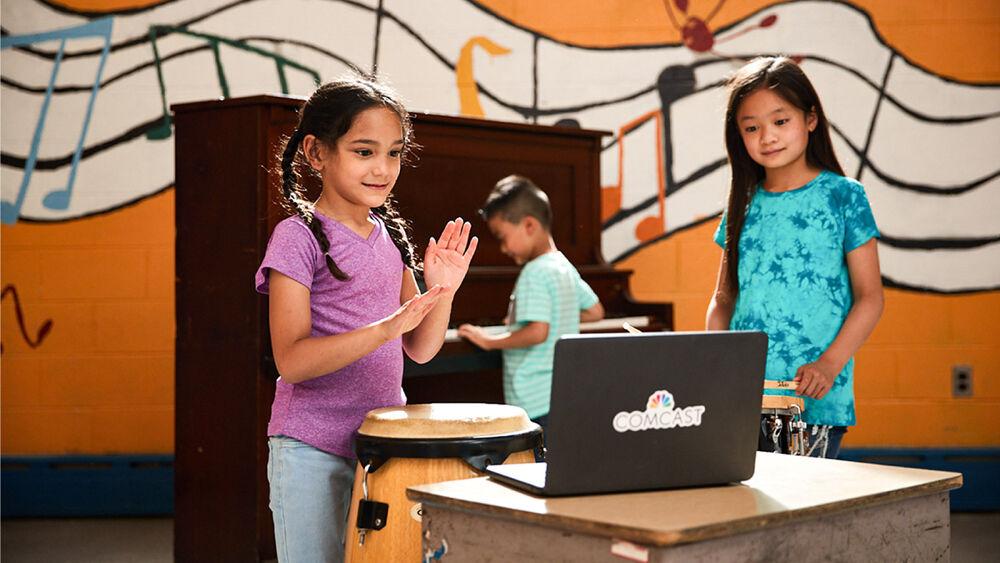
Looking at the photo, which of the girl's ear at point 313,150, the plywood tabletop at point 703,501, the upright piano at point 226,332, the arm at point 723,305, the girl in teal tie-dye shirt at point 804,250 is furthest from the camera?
the upright piano at point 226,332

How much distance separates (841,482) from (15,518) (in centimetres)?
412

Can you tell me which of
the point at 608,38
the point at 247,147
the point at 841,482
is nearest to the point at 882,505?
the point at 841,482

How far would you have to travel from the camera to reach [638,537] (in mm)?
1187

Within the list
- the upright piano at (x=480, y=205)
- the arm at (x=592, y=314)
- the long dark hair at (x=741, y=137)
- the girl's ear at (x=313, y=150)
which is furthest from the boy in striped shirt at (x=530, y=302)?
the girl's ear at (x=313, y=150)

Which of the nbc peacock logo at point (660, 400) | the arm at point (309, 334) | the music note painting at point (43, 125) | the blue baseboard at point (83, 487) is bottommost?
the blue baseboard at point (83, 487)

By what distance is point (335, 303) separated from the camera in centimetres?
190

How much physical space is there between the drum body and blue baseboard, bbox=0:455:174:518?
326 centimetres

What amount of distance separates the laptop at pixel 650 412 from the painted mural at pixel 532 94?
3388 millimetres

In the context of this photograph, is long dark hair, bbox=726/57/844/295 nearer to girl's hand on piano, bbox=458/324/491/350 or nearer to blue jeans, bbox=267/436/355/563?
blue jeans, bbox=267/436/355/563

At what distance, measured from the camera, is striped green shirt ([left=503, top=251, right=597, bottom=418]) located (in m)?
3.36

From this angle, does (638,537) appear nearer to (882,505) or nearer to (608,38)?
(882,505)

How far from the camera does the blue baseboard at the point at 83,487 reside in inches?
183

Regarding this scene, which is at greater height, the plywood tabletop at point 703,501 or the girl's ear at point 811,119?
the girl's ear at point 811,119

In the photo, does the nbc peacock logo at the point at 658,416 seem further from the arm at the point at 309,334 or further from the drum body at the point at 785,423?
the drum body at the point at 785,423
